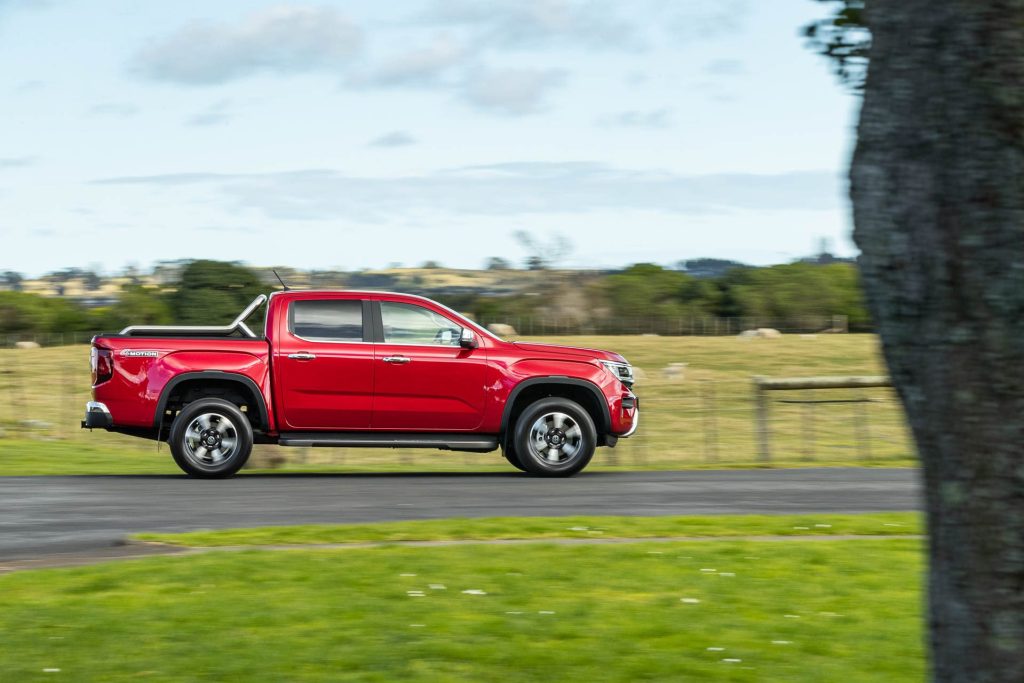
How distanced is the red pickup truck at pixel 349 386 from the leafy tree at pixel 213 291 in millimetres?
36565

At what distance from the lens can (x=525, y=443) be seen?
14.1 meters

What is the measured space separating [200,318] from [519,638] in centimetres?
4860

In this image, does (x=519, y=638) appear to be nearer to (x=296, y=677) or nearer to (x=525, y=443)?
(x=296, y=677)

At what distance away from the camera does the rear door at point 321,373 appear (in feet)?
45.3

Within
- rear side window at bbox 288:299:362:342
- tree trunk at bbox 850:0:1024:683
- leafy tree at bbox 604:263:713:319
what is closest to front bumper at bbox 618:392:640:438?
rear side window at bbox 288:299:362:342

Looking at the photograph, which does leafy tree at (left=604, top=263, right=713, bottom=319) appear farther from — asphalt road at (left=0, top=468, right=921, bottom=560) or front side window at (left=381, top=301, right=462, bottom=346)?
asphalt road at (left=0, top=468, right=921, bottom=560)

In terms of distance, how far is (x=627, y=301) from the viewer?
8162cm

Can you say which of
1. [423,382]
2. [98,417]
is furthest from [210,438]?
[423,382]

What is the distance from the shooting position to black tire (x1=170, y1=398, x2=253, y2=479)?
1359 centimetres

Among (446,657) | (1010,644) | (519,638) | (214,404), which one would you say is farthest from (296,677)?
(214,404)

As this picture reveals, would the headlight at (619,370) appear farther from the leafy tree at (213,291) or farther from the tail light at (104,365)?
the leafy tree at (213,291)

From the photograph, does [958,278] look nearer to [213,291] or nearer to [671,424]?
[671,424]

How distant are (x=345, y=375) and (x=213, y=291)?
138 feet

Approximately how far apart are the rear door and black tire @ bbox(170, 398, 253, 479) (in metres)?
0.49
